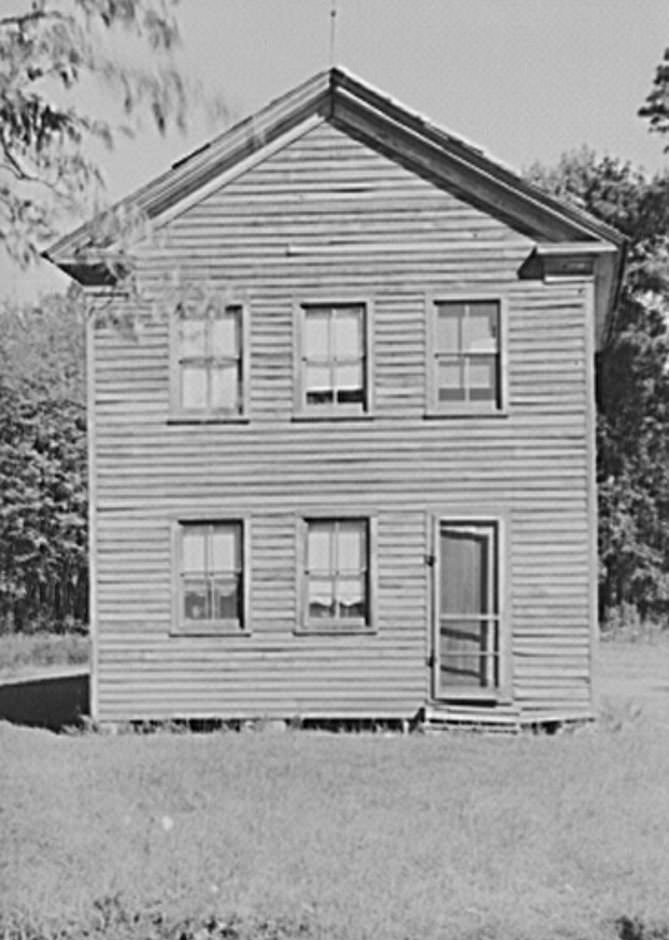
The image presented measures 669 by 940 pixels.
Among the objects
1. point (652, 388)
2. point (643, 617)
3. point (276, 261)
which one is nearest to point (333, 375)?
point (276, 261)

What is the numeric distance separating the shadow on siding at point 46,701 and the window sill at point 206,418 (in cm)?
399

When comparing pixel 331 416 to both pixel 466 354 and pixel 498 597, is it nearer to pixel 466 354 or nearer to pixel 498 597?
pixel 466 354

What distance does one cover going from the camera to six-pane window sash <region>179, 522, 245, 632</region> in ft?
62.0

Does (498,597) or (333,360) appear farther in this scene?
(333,360)

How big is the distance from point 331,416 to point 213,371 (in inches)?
61.3

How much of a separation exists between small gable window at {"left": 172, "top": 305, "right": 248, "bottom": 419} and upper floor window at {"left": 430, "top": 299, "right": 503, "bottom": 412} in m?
2.36

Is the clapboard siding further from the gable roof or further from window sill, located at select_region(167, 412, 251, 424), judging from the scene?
the gable roof

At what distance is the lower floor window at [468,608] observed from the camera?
18.8 m

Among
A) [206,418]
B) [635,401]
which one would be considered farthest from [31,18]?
[635,401]

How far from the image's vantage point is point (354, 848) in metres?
12.1

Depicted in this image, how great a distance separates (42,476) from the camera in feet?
134

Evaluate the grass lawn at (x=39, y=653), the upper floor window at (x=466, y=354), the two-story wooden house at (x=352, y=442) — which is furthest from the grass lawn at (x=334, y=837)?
the grass lawn at (x=39, y=653)

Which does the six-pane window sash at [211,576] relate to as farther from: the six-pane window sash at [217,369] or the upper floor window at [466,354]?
the upper floor window at [466,354]

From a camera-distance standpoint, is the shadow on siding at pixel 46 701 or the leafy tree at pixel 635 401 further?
the leafy tree at pixel 635 401
